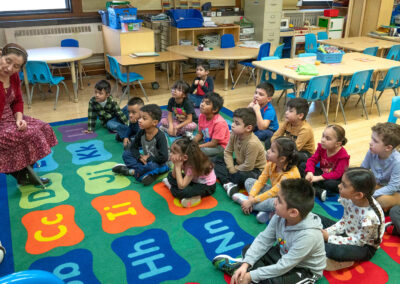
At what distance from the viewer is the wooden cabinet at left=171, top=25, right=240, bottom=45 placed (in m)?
6.65

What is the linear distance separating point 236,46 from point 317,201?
4128 mm

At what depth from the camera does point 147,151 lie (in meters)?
3.40

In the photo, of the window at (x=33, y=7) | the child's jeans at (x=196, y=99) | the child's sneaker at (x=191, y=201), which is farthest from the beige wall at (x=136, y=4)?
the child's sneaker at (x=191, y=201)

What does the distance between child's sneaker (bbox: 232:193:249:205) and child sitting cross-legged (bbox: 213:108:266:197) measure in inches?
2.3

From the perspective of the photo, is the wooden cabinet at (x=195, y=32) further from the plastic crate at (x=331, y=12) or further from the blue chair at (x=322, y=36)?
the plastic crate at (x=331, y=12)

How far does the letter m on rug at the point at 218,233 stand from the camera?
7.94 ft

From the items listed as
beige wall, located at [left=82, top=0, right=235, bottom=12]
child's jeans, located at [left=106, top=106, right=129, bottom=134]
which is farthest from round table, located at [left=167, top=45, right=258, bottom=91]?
child's jeans, located at [left=106, top=106, right=129, bottom=134]

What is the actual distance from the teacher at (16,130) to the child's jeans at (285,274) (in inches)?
79.9

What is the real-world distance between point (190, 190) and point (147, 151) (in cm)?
71

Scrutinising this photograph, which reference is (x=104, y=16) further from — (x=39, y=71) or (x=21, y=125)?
(x=21, y=125)

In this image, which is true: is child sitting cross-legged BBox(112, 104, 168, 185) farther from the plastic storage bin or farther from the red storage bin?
the red storage bin

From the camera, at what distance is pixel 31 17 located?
6.11 metres

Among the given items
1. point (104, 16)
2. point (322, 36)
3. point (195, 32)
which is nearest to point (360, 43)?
point (322, 36)

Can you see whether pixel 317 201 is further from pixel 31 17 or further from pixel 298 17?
pixel 298 17
